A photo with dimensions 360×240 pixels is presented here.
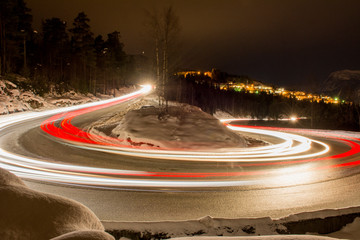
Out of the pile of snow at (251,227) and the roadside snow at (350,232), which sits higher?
the pile of snow at (251,227)

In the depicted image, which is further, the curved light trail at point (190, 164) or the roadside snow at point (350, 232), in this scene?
the curved light trail at point (190, 164)

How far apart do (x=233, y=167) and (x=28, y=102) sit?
3152 cm

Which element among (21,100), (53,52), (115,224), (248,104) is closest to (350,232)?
(115,224)

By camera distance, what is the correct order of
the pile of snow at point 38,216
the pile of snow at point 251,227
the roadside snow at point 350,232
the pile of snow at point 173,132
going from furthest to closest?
the pile of snow at point 173,132 → the roadside snow at point 350,232 → the pile of snow at point 251,227 → the pile of snow at point 38,216

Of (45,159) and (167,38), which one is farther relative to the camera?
(167,38)

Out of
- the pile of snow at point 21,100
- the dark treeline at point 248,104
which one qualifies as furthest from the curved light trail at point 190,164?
the dark treeline at point 248,104

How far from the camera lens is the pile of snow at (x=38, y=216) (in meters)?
2.97

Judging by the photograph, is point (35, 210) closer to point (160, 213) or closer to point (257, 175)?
point (160, 213)

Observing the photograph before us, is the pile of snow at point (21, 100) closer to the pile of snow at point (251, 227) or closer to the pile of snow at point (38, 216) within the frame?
the pile of snow at point (251, 227)

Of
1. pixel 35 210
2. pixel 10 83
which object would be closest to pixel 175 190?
pixel 35 210

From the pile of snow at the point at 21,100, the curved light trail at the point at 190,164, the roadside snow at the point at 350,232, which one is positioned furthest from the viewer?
the pile of snow at the point at 21,100

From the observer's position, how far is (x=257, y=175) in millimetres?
10727

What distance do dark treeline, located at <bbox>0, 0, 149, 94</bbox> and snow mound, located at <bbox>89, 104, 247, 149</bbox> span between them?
933 inches

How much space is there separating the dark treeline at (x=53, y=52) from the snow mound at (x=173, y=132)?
77.7 ft
